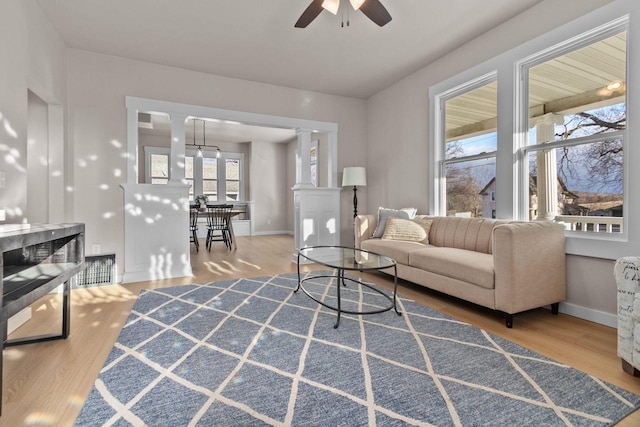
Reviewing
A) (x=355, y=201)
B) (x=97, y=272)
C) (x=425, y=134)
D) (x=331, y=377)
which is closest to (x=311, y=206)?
(x=355, y=201)

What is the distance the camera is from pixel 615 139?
245cm

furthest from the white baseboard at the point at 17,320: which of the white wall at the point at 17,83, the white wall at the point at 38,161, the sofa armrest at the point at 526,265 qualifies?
the sofa armrest at the point at 526,265

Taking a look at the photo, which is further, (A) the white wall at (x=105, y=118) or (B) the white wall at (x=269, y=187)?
(B) the white wall at (x=269, y=187)

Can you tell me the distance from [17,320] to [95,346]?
34.1 inches

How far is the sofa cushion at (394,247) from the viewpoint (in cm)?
328

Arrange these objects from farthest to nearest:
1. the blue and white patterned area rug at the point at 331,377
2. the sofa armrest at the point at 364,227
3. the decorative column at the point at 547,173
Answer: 1. the sofa armrest at the point at 364,227
2. the decorative column at the point at 547,173
3. the blue and white patterned area rug at the point at 331,377

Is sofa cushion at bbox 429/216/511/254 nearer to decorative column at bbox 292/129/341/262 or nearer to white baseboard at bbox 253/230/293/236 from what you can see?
decorative column at bbox 292/129/341/262

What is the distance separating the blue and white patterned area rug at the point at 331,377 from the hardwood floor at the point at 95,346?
10 cm

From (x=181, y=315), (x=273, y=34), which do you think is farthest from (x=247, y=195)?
(x=181, y=315)

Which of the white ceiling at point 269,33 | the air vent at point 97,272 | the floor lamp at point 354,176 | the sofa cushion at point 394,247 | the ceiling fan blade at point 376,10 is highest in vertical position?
the white ceiling at point 269,33

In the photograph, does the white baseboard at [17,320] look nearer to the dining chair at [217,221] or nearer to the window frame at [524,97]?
the dining chair at [217,221]

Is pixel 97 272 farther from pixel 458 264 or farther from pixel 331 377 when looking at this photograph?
pixel 458 264

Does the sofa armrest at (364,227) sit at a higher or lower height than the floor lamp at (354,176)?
lower

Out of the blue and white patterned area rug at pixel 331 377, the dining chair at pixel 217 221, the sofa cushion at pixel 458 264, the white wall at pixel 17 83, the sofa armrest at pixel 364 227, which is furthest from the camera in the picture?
the dining chair at pixel 217 221
